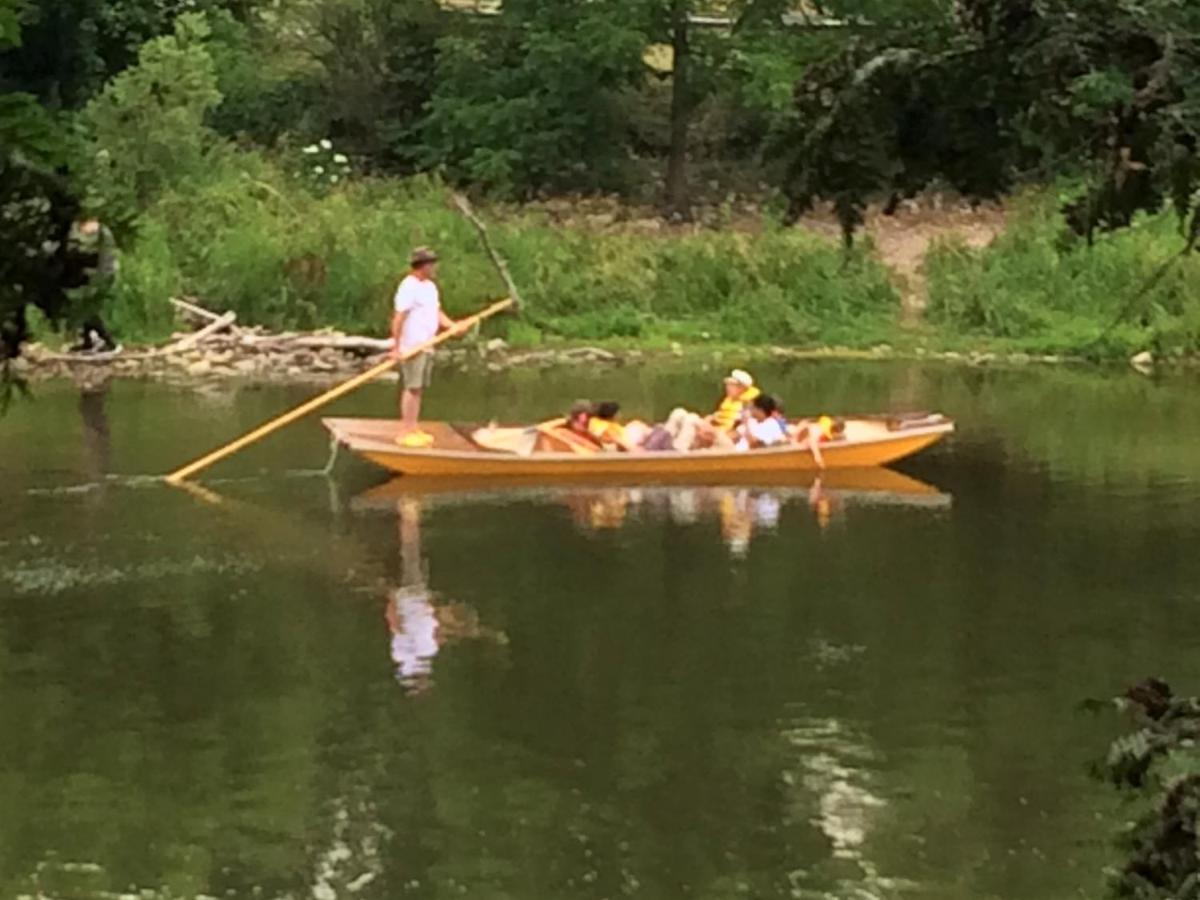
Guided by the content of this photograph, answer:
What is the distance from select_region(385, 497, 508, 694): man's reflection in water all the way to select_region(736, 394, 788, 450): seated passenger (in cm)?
386

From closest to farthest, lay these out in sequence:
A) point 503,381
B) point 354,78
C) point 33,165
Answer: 1. point 33,165
2. point 503,381
3. point 354,78

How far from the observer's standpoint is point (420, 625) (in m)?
13.3

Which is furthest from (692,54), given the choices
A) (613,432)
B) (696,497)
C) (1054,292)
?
(696,497)

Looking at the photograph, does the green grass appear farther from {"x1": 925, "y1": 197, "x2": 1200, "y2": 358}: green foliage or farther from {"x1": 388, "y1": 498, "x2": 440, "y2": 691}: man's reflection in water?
{"x1": 388, "y1": 498, "x2": 440, "y2": 691}: man's reflection in water

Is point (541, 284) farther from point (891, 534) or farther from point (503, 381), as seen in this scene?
point (891, 534)

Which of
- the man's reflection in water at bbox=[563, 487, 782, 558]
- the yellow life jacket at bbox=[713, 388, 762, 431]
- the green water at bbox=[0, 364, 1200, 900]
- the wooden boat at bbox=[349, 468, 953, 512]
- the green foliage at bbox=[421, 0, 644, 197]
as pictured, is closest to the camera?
the green water at bbox=[0, 364, 1200, 900]

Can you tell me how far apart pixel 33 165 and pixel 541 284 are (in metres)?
25.8

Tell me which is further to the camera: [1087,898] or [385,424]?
[385,424]

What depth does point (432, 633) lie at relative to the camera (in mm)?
13055

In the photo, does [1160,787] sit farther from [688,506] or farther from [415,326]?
[415,326]

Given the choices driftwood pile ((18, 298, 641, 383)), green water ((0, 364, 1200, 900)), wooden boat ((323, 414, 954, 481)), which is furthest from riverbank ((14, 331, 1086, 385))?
wooden boat ((323, 414, 954, 481))

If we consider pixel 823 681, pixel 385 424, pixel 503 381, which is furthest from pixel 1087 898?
pixel 503 381

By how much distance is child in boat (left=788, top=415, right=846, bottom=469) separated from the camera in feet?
60.0

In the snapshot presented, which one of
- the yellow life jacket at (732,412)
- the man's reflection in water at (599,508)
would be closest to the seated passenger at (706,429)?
the yellow life jacket at (732,412)
